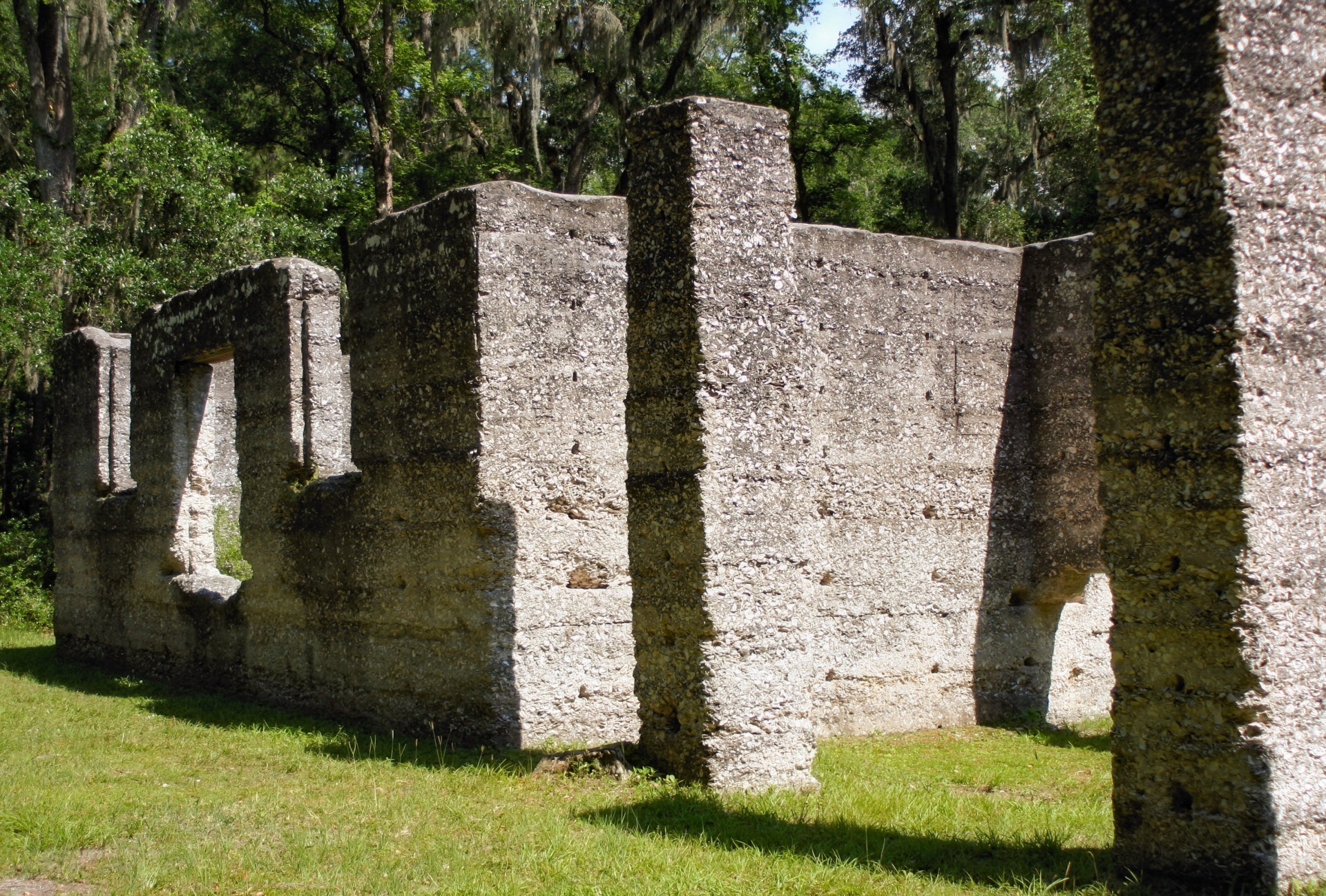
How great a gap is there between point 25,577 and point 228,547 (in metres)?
6.26

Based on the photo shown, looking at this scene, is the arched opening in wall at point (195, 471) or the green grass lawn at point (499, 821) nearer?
the green grass lawn at point (499, 821)

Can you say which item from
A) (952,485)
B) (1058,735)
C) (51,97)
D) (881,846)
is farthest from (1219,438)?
(51,97)

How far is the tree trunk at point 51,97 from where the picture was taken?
64.2ft

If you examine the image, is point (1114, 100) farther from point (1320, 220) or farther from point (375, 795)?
point (375, 795)

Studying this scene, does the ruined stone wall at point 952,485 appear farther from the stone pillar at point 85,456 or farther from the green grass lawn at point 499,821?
the stone pillar at point 85,456

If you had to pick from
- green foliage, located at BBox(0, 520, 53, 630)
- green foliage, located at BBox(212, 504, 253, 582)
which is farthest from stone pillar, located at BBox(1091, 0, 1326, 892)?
green foliage, located at BBox(0, 520, 53, 630)

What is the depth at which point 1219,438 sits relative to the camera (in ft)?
16.4

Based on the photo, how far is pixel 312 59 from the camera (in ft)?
83.9

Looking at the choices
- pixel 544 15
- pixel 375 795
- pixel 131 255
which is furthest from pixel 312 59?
pixel 375 795

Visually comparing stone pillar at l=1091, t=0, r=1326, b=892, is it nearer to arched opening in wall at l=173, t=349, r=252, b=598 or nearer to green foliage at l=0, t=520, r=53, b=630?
arched opening in wall at l=173, t=349, r=252, b=598

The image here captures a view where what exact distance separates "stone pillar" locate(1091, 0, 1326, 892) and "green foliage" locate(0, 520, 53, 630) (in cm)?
1668

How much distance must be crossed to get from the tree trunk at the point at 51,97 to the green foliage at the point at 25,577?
17.0ft

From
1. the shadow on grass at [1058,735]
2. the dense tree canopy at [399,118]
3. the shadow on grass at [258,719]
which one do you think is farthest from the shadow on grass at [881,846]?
the dense tree canopy at [399,118]

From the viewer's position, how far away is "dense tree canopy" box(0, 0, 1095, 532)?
17828 mm
